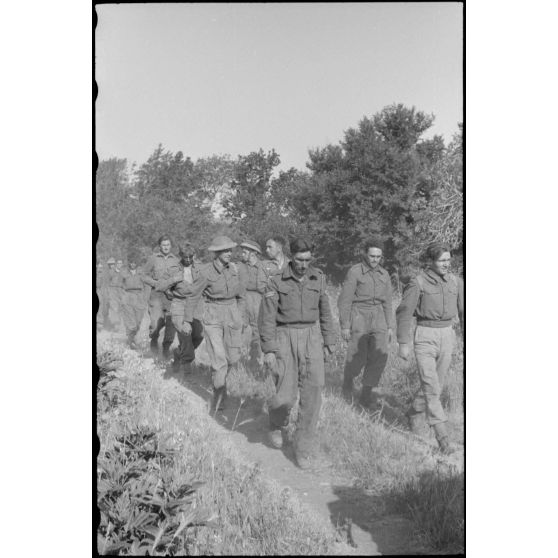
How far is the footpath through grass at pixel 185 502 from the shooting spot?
3.69 metres

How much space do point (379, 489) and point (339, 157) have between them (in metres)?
3.07

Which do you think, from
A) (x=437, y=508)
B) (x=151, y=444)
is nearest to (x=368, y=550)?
(x=437, y=508)

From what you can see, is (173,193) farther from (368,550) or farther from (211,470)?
(368,550)

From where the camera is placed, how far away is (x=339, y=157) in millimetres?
5910

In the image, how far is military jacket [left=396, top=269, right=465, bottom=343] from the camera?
19.1 ft

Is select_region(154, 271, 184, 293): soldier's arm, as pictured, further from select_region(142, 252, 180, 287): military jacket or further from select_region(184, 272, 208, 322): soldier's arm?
select_region(184, 272, 208, 322): soldier's arm

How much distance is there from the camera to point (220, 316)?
7312 mm

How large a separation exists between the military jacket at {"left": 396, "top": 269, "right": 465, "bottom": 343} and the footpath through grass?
2123mm

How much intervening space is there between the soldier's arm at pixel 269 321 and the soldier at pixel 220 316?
5.14ft

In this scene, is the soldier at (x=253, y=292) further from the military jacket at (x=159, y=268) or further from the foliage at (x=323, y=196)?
the foliage at (x=323, y=196)

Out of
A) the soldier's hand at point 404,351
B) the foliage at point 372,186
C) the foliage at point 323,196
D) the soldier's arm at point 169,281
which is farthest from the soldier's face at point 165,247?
the soldier's hand at point 404,351

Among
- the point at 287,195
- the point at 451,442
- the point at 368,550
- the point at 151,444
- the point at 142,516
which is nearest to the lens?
the point at 142,516

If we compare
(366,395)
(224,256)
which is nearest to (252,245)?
(224,256)

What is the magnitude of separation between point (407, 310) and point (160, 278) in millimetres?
4454
